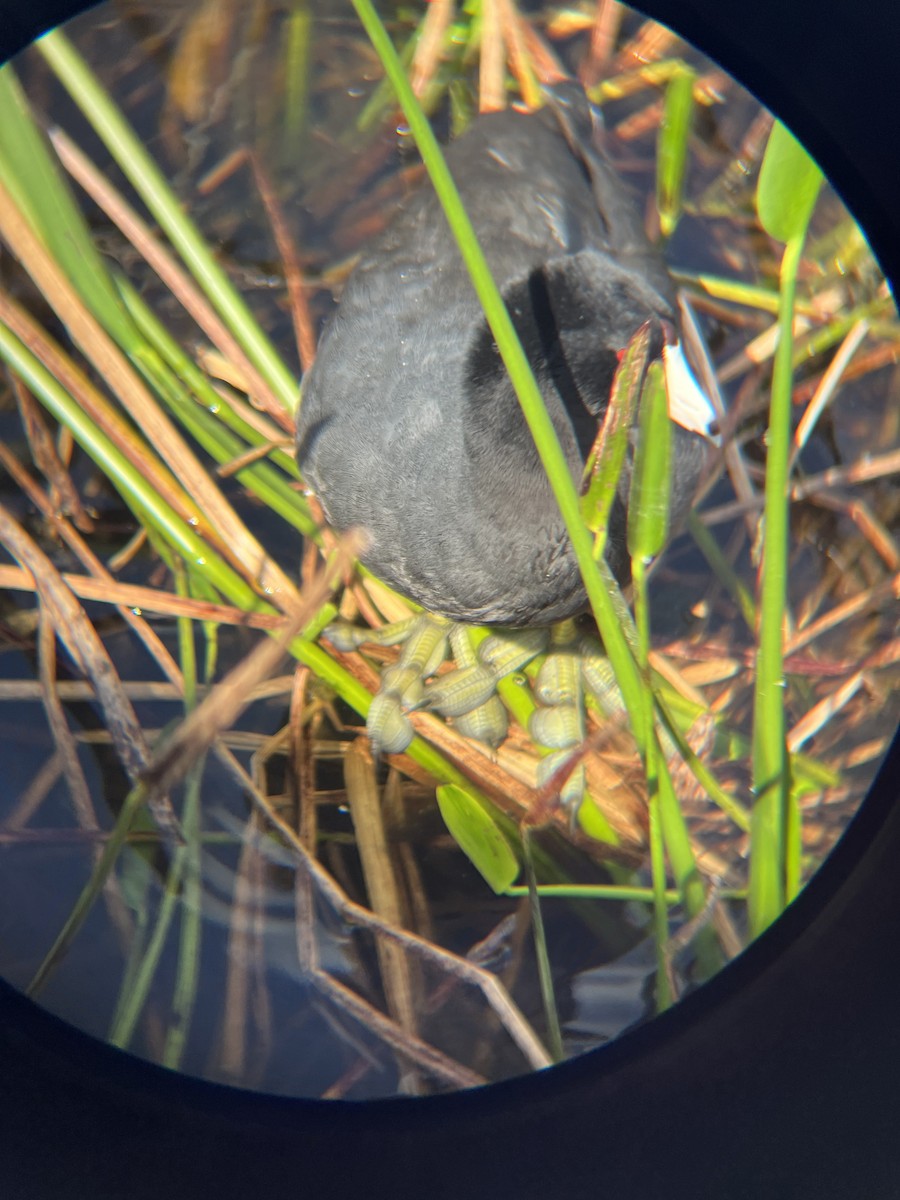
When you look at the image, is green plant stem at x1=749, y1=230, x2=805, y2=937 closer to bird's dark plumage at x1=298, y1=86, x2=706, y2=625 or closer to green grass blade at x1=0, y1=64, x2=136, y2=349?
bird's dark plumage at x1=298, y1=86, x2=706, y2=625

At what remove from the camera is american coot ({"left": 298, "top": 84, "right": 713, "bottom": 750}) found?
1.70ft

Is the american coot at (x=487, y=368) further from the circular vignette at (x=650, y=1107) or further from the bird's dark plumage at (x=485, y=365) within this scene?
the circular vignette at (x=650, y=1107)

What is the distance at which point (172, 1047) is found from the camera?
0.61 metres

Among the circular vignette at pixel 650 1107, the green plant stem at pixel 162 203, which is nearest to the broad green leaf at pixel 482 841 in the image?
the circular vignette at pixel 650 1107

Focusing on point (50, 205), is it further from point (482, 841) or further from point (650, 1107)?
point (650, 1107)

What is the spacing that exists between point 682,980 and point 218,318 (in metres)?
0.58

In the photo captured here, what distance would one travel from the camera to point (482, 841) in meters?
0.61

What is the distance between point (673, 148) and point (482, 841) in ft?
1.56

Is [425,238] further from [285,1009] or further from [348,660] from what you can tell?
[285,1009]

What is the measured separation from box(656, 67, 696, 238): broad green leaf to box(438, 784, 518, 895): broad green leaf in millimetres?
422

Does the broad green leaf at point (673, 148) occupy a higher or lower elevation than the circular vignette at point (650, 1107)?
higher

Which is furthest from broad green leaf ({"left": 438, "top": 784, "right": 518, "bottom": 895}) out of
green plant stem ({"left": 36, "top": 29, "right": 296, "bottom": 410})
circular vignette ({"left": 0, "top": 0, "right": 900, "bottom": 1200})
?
green plant stem ({"left": 36, "top": 29, "right": 296, "bottom": 410})

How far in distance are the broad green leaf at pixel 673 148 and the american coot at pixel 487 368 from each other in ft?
0.17

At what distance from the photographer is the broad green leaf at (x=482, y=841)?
1.98ft
